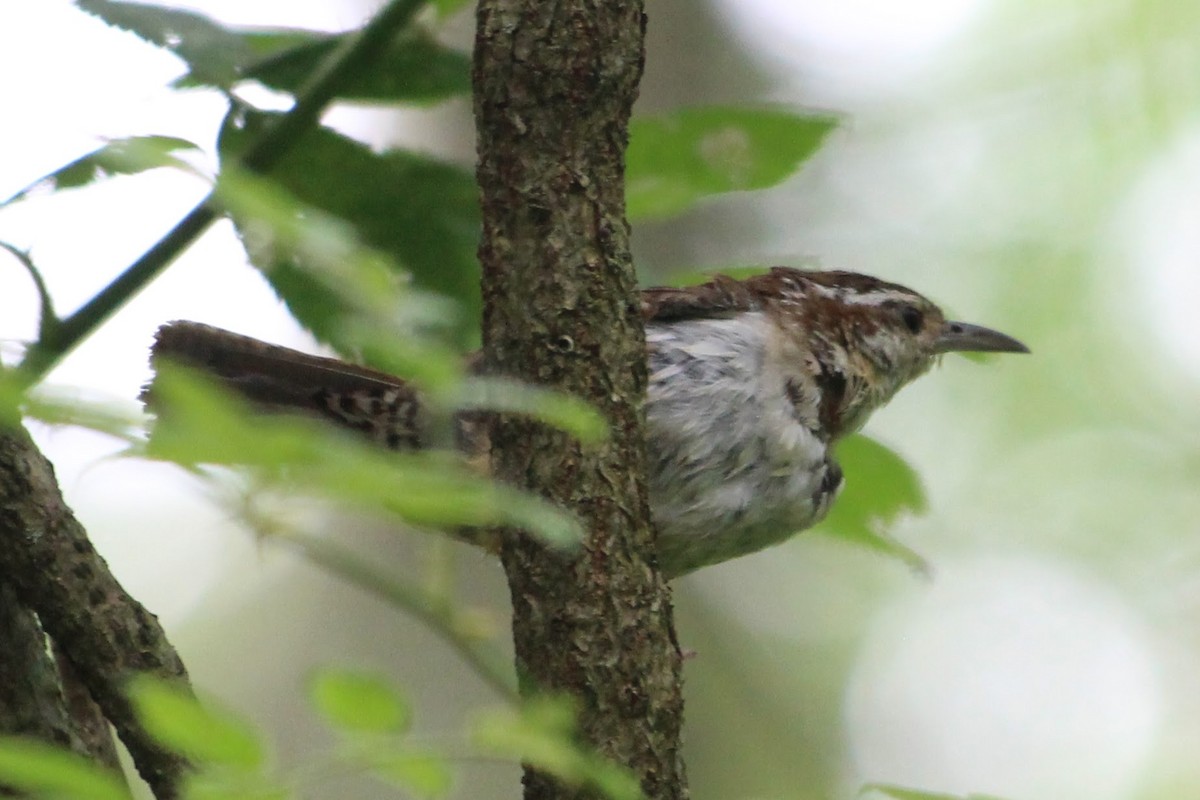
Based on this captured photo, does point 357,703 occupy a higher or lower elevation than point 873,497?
lower

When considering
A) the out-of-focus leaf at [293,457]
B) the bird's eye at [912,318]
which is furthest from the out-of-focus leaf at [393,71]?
the bird's eye at [912,318]

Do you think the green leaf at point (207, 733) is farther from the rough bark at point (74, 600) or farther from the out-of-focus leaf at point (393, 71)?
the out-of-focus leaf at point (393, 71)

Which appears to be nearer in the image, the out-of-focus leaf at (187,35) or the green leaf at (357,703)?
the green leaf at (357,703)

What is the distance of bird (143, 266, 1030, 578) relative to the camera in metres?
3.30

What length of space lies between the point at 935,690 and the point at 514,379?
9173 millimetres

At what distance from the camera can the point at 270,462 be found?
1.10m

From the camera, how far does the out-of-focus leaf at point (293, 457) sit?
1059 millimetres

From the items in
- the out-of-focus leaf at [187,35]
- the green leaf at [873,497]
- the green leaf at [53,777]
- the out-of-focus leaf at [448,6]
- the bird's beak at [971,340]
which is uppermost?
the bird's beak at [971,340]

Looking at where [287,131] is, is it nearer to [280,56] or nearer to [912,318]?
[280,56]

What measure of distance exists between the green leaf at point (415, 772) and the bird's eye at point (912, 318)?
12.3 feet

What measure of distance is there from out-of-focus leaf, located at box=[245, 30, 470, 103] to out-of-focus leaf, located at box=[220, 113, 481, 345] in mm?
110

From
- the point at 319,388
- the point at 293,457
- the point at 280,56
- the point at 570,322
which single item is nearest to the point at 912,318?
the point at 319,388

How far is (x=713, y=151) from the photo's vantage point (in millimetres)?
2846

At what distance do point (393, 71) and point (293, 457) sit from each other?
6.03 feet
